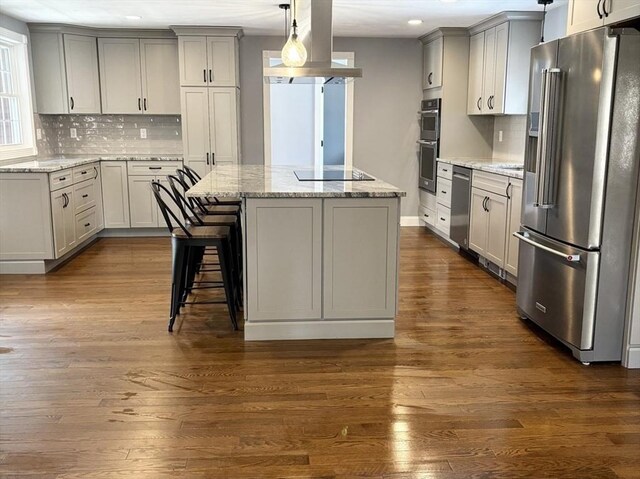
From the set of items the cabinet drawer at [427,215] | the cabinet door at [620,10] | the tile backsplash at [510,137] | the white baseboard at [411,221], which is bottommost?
the white baseboard at [411,221]

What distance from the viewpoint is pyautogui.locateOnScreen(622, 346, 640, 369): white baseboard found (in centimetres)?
312

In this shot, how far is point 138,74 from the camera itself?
6.66 m

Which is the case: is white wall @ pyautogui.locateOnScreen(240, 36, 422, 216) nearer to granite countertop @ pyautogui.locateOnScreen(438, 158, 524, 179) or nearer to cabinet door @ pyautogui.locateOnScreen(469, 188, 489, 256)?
granite countertop @ pyautogui.locateOnScreen(438, 158, 524, 179)

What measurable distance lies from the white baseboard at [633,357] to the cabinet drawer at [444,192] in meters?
3.17

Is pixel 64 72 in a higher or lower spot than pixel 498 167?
higher

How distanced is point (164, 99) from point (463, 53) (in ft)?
11.1

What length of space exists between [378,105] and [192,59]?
228 cm

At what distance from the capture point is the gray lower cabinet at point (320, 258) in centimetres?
336

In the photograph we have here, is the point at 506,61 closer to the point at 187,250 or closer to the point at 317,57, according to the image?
the point at 317,57

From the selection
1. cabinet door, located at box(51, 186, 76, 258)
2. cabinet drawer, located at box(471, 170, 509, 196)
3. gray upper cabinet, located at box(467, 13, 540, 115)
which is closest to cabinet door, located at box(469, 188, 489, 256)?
cabinet drawer, located at box(471, 170, 509, 196)

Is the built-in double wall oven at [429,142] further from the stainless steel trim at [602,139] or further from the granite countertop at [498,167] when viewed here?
the stainless steel trim at [602,139]

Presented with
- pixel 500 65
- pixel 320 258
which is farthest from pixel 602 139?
pixel 500 65

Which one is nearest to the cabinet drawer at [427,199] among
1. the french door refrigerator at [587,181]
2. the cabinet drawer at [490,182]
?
the cabinet drawer at [490,182]

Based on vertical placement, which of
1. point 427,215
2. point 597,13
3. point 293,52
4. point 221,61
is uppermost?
point 221,61
